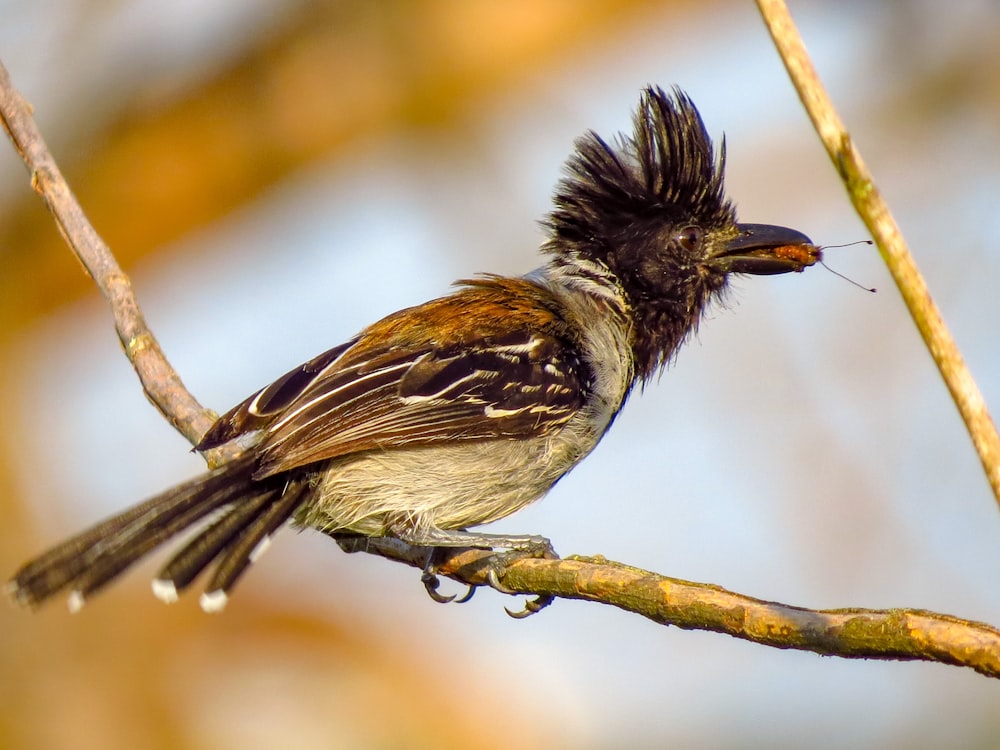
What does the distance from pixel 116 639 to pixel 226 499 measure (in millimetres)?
3740

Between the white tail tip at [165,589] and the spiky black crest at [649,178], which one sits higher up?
the spiky black crest at [649,178]

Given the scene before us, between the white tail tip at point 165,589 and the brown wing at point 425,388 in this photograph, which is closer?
the white tail tip at point 165,589

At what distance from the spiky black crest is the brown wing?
1.80 feet

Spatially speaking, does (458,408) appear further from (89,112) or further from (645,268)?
(89,112)

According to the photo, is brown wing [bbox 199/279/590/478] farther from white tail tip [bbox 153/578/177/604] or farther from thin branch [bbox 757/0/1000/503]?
thin branch [bbox 757/0/1000/503]

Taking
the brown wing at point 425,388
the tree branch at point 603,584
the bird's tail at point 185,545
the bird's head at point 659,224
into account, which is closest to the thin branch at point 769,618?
the tree branch at point 603,584

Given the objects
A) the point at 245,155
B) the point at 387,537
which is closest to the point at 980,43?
the point at 245,155

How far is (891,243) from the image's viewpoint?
1.89 m

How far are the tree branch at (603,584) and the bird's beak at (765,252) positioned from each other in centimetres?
153

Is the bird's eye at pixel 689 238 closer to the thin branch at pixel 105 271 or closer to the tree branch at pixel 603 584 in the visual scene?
the tree branch at pixel 603 584

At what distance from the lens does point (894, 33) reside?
22.6 ft

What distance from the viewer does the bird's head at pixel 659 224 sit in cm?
452


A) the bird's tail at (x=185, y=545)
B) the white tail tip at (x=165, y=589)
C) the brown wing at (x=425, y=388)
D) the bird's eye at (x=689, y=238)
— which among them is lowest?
the white tail tip at (x=165, y=589)

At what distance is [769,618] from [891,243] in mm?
957
